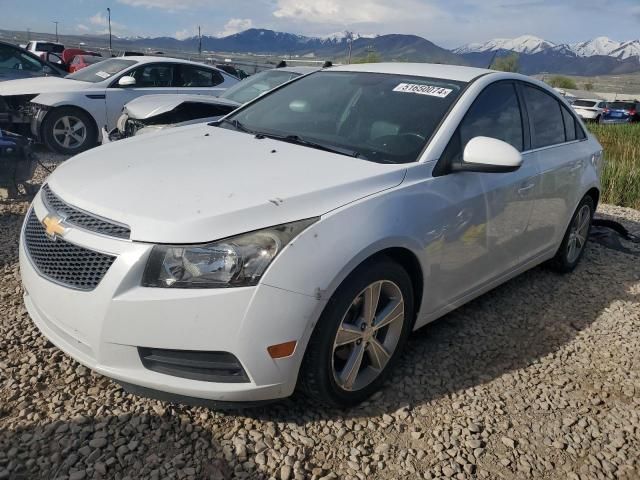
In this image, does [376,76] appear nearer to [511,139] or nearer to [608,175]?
[511,139]

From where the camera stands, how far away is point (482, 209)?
10.3 feet

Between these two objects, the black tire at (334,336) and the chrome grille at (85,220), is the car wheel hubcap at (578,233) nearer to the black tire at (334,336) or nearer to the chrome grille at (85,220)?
the black tire at (334,336)

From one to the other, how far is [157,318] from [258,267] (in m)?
0.44

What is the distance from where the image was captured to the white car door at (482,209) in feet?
9.53

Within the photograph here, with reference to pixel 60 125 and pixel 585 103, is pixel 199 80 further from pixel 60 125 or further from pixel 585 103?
pixel 585 103

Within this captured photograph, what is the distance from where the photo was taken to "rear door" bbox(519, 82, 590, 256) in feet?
12.5

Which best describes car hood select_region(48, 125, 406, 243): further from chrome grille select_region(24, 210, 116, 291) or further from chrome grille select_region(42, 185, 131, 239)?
chrome grille select_region(24, 210, 116, 291)

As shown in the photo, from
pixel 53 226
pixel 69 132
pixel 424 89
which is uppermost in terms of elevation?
pixel 424 89

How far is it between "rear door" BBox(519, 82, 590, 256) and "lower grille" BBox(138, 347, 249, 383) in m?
2.42

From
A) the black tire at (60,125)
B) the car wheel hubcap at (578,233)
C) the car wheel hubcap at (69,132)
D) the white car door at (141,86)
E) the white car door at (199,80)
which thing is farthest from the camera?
the white car door at (199,80)

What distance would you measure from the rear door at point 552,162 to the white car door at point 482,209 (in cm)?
15

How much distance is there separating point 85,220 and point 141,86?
263 inches

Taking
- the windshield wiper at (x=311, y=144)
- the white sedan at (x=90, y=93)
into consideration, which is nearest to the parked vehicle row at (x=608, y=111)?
the white sedan at (x=90, y=93)

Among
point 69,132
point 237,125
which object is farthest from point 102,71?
point 237,125
